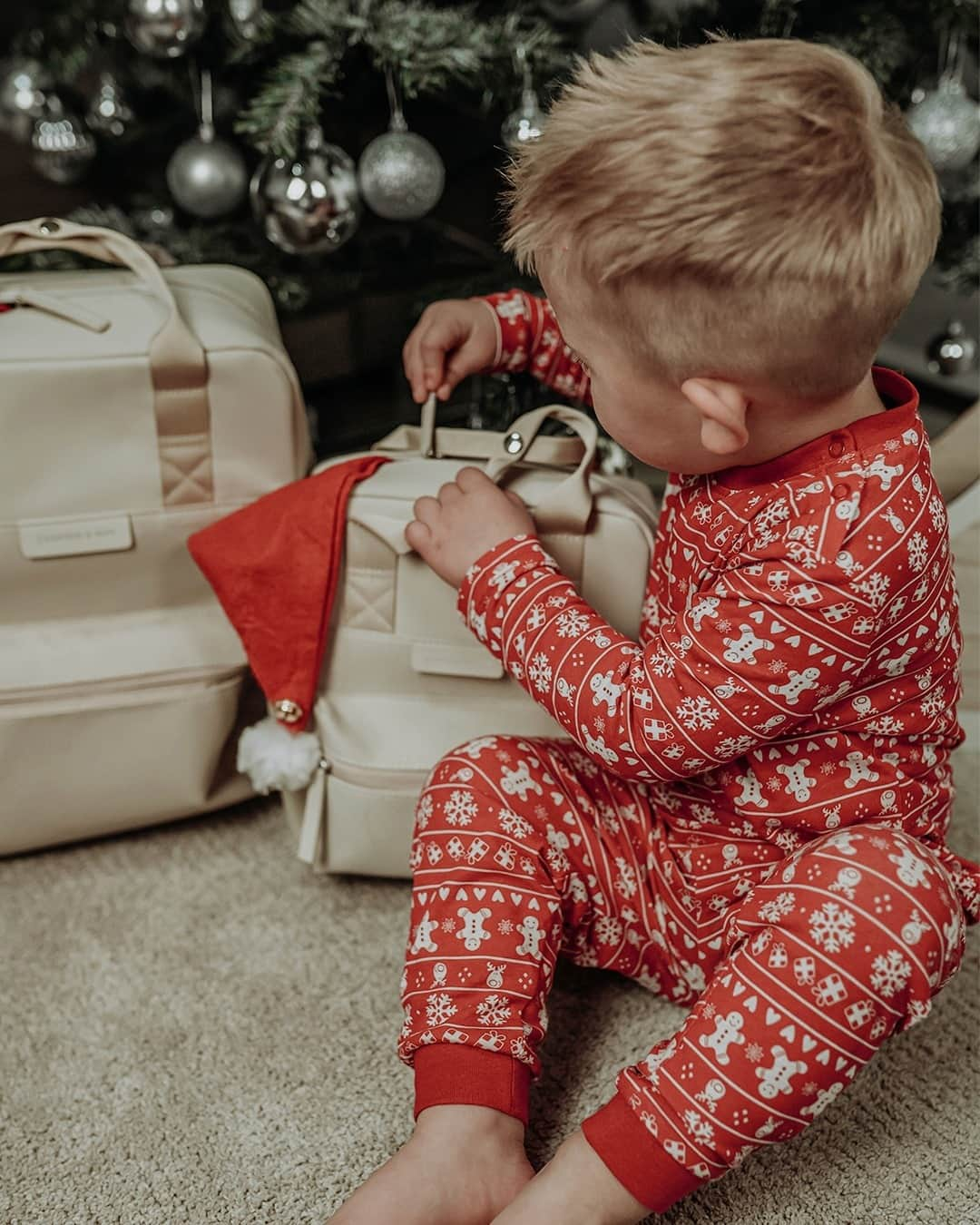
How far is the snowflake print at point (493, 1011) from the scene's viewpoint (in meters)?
0.69

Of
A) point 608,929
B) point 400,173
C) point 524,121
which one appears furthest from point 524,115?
point 608,929

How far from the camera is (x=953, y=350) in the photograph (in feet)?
4.46

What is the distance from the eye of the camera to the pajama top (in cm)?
65

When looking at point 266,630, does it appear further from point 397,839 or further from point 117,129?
point 117,129

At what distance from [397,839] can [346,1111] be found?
0.20m

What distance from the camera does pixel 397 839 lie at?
0.88 metres

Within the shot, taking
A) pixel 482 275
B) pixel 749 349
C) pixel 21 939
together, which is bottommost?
pixel 21 939

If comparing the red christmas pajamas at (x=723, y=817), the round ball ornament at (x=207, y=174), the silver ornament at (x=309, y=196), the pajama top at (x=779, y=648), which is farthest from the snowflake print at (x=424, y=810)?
the round ball ornament at (x=207, y=174)

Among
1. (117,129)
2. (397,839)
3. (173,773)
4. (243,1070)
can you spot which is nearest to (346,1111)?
(243,1070)

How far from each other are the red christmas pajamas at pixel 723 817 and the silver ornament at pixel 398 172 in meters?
0.49

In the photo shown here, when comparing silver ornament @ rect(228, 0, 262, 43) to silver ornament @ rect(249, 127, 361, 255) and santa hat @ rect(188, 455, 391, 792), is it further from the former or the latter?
santa hat @ rect(188, 455, 391, 792)

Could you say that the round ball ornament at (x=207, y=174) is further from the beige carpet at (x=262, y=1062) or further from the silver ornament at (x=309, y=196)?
the beige carpet at (x=262, y=1062)

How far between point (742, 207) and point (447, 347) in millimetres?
357

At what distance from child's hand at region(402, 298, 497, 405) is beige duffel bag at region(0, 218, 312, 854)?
0.10m
